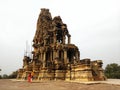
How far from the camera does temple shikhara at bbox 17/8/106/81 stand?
3049 cm

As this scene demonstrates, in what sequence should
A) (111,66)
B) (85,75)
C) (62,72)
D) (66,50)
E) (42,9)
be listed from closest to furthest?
(85,75) → (62,72) → (66,50) → (42,9) → (111,66)

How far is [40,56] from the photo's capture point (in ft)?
137

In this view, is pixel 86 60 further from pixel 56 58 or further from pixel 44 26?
pixel 44 26

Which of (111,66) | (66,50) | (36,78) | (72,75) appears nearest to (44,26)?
(66,50)

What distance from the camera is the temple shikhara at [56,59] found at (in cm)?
3049

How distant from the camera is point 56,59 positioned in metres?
35.9

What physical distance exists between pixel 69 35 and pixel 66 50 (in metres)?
5.48

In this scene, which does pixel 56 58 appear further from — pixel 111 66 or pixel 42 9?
pixel 111 66

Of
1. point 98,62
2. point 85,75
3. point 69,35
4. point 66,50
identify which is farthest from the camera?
point 69,35

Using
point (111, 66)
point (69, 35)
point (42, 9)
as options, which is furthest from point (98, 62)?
point (111, 66)

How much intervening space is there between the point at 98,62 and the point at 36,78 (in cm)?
1195

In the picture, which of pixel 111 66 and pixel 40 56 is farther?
pixel 111 66

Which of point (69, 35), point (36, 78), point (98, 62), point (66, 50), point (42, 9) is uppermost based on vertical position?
Result: point (42, 9)

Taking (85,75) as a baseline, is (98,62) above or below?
above
